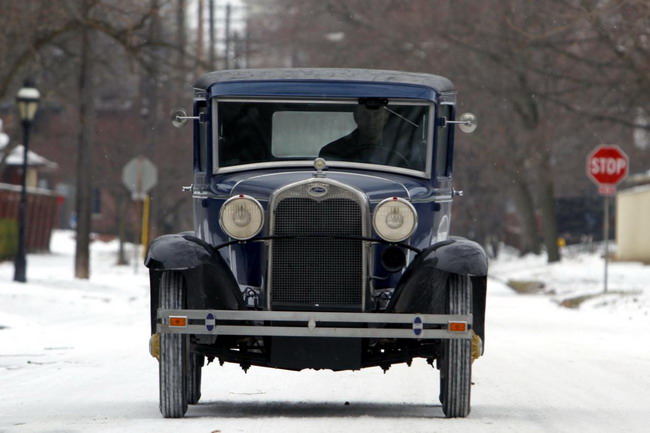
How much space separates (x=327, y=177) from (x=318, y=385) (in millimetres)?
2829

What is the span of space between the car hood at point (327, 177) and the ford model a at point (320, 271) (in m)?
0.02

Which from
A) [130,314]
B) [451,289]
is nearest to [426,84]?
[451,289]

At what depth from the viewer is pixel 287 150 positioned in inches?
419

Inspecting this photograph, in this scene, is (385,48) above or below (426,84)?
above

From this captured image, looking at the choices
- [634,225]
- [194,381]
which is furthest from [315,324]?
[634,225]

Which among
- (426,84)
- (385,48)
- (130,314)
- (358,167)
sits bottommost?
(130,314)

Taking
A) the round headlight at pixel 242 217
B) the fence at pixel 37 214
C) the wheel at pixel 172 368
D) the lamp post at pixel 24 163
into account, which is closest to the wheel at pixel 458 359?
the round headlight at pixel 242 217

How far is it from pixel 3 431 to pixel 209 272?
1.76 m

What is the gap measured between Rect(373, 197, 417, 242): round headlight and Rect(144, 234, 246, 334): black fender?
1.08 m

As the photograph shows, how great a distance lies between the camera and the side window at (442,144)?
10938mm

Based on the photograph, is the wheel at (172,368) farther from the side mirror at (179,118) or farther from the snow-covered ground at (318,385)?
the side mirror at (179,118)

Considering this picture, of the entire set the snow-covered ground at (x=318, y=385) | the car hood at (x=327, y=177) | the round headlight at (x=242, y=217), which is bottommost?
the snow-covered ground at (x=318, y=385)

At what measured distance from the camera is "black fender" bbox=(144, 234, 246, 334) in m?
9.38

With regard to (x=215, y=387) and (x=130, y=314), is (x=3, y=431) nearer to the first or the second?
(x=215, y=387)
